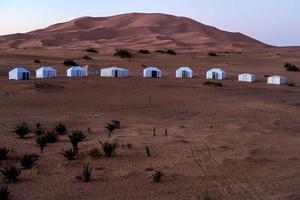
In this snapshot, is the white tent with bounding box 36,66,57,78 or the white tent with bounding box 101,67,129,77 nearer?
the white tent with bounding box 36,66,57,78

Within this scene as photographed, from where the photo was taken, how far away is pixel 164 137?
18750 mm

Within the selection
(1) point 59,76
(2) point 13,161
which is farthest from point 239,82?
(2) point 13,161

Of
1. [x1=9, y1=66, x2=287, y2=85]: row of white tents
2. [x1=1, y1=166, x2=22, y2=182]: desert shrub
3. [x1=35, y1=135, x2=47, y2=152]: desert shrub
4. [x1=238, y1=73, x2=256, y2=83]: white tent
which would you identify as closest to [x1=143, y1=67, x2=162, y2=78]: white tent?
[x1=9, y1=66, x2=287, y2=85]: row of white tents

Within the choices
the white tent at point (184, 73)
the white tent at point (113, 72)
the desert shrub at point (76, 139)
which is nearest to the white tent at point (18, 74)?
the white tent at point (113, 72)

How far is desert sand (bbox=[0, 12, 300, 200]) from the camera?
12133 millimetres

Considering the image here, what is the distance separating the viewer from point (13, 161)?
14.6m

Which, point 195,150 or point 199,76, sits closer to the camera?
point 195,150

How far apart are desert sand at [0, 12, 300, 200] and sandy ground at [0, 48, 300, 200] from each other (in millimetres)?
30

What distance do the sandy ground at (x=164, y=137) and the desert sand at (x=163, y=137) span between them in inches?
1.2

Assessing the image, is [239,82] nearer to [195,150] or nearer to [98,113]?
[98,113]

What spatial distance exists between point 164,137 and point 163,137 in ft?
0.13

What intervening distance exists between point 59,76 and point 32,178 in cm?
3446

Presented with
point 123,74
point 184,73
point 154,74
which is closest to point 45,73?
point 123,74

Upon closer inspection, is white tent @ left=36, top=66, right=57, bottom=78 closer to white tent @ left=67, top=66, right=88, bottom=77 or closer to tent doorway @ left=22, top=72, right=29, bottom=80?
white tent @ left=67, top=66, right=88, bottom=77
